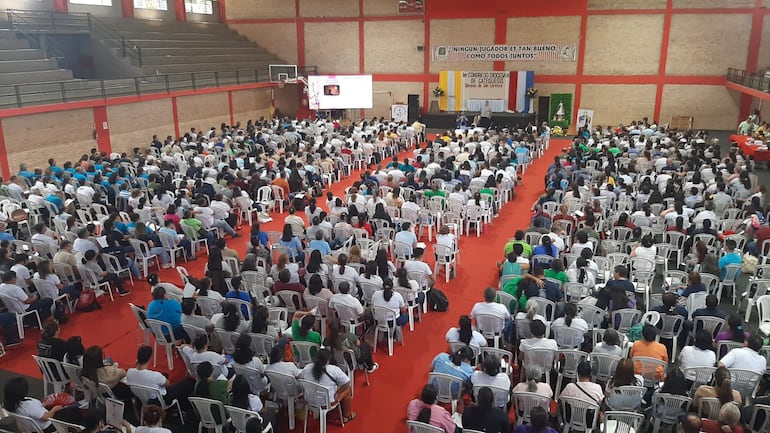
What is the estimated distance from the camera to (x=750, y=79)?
Result: 2212 centimetres

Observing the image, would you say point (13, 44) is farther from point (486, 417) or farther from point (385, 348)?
point (486, 417)

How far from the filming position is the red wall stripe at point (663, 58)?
25484 mm

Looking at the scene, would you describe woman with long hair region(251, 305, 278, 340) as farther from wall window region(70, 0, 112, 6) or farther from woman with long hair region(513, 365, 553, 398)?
wall window region(70, 0, 112, 6)

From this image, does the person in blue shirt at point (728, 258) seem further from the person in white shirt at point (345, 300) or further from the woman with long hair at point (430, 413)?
the woman with long hair at point (430, 413)

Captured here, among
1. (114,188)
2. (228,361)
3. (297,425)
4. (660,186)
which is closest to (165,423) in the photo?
(228,361)

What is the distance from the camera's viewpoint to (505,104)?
93.5 ft

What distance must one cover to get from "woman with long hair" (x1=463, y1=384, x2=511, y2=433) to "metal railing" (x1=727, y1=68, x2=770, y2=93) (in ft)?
65.9

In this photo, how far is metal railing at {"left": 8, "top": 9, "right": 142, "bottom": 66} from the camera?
71.7ft

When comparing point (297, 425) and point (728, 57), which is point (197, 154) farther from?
point (728, 57)

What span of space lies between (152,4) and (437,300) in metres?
27.3

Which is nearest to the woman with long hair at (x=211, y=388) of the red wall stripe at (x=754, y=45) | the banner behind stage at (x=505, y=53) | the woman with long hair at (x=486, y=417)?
the woman with long hair at (x=486, y=417)

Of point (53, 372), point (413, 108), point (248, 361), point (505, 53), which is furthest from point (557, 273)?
point (413, 108)

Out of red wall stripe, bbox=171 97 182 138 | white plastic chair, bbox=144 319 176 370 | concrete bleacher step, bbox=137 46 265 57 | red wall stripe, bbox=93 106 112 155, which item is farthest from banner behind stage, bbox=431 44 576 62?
white plastic chair, bbox=144 319 176 370

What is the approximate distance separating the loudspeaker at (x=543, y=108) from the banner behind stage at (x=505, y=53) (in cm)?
193
